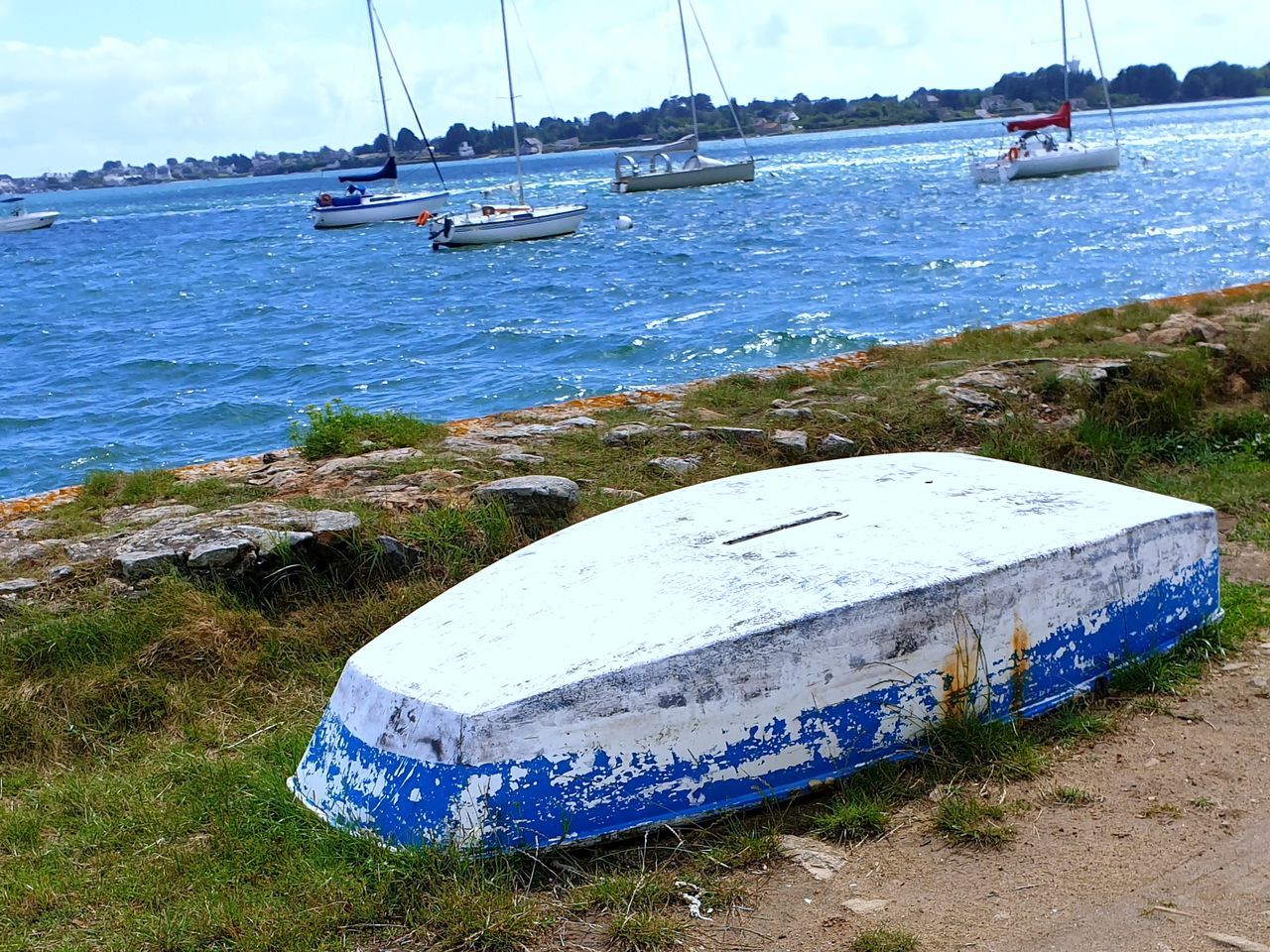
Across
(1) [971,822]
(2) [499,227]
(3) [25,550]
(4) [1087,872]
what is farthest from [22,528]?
(2) [499,227]

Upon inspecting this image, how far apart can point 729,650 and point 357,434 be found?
13.6 ft

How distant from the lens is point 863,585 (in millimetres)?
3408

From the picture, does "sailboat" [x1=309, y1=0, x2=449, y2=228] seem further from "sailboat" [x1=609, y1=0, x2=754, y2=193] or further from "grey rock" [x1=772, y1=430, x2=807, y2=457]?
"grey rock" [x1=772, y1=430, x2=807, y2=457]

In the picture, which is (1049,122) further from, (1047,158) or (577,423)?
(577,423)

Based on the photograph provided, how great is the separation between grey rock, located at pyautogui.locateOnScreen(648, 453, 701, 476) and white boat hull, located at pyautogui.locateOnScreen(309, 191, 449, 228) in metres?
40.9

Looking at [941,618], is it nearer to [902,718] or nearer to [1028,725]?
[902,718]

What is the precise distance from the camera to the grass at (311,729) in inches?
117

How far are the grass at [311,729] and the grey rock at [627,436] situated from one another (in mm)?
67

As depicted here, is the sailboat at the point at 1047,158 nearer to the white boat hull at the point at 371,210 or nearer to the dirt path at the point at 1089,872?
the white boat hull at the point at 371,210

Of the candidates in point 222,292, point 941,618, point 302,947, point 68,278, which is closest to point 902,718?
point 941,618

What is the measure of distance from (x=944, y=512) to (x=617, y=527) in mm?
1061

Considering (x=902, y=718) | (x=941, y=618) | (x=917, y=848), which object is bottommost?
(x=917, y=848)

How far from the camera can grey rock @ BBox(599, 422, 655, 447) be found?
21.6ft


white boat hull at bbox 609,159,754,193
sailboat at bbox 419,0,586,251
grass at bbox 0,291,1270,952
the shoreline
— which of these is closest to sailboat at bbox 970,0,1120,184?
white boat hull at bbox 609,159,754,193
